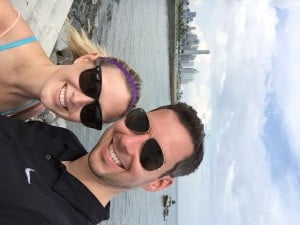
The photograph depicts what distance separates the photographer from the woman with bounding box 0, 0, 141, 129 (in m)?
2.63

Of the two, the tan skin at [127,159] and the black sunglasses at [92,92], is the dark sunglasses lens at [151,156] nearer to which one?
the tan skin at [127,159]

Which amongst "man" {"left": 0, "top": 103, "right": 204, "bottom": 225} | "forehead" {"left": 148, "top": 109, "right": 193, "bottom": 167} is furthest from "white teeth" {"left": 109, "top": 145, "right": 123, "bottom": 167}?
"forehead" {"left": 148, "top": 109, "right": 193, "bottom": 167}

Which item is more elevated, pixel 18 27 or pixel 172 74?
pixel 18 27

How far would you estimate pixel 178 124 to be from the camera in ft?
8.51

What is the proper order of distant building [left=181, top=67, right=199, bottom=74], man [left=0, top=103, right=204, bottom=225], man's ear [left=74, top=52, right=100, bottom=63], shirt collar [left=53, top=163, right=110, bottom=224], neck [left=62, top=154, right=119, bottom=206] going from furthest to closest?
distant building [left=181, top=67, right=199, bottom=74] < man's ear [left=74, top=52, right=100, bottom=63] < neck [left=62, top=154, right=119, bottom=206] < shirt collar [left=53, top=163, right=110, bottom=224] < man [left=0, top=103, right=204, bottom=225]

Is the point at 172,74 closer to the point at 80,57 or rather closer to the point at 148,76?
the point at 148,76

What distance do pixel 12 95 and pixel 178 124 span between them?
106 centimetres

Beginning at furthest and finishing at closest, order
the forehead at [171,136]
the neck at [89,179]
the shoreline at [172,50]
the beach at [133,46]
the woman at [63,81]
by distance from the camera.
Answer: the shoreline at [172,50]
the beach at [133,46]
the woman at [63,81]
the forehead at [171,136]
the neck at [89,179]

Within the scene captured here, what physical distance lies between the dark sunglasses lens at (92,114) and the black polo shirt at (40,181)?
0.15 m

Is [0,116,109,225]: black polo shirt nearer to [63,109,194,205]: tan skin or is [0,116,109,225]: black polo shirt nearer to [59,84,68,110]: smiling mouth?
[63,109,194,205]: tan skin

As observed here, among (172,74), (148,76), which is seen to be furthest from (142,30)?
(172,74)

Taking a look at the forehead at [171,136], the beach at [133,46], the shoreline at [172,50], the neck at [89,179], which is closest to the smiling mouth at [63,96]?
the neck at [89,179]

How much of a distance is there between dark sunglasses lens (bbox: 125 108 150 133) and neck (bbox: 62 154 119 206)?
29 centimetres

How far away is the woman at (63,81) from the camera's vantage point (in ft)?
8.64
